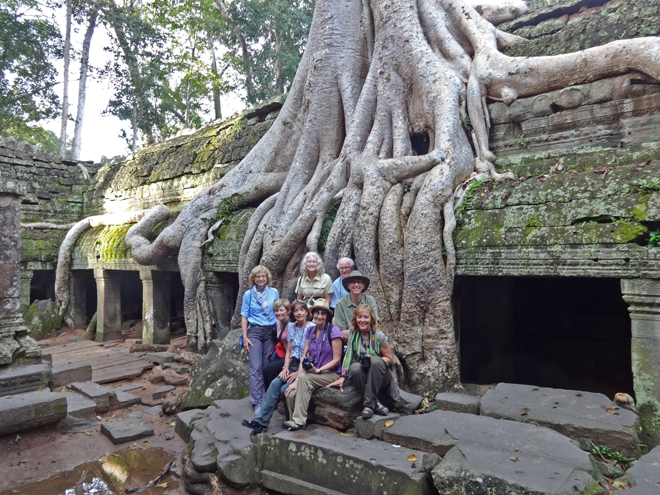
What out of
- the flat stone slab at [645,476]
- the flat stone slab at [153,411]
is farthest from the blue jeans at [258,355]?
the flat stone slab at [645,476]

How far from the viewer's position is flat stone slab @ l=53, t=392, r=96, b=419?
15.3 ft

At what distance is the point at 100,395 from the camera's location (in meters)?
5.12

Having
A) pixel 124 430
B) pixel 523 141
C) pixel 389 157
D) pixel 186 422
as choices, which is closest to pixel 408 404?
pixel 186 422

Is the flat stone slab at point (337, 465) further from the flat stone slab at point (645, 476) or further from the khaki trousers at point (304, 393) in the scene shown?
the flat stone slab at point (645, 476)

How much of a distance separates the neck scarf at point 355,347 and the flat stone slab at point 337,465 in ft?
1.64

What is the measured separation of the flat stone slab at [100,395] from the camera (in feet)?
16.6

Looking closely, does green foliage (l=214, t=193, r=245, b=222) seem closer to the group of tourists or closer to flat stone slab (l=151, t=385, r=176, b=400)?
flat stone slab (l=151, t=385, r=176, b=400)

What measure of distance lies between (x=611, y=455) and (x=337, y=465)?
1.68 metres

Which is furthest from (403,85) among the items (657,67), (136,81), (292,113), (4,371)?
(136,81)

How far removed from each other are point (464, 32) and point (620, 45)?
1.90 meters

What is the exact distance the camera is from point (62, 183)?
40.4 ft

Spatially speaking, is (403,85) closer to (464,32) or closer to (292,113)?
(464,32)

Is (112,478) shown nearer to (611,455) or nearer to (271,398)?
(271,398)

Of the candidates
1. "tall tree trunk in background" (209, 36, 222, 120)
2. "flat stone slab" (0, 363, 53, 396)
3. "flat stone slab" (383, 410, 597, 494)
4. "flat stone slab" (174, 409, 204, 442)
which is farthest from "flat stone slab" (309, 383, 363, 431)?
"tall tree trunk in background" (209, 36, 222, 120)
